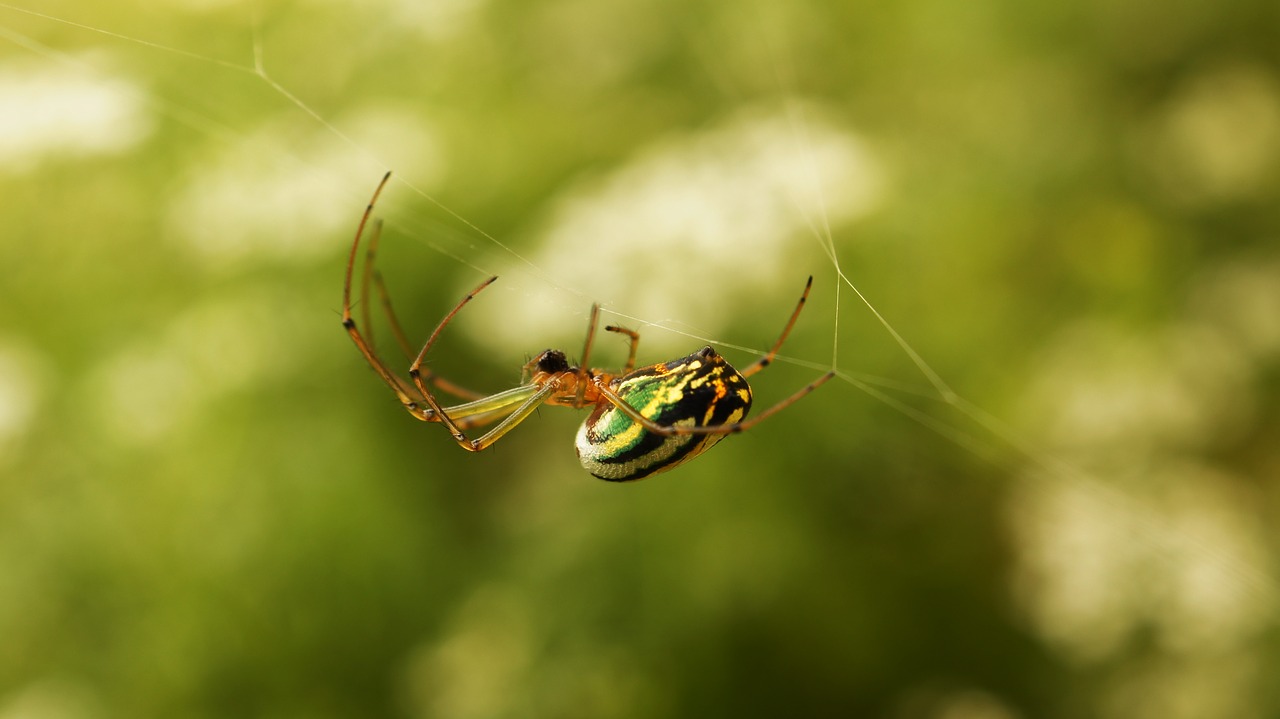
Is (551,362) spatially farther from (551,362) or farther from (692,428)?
(692,428)

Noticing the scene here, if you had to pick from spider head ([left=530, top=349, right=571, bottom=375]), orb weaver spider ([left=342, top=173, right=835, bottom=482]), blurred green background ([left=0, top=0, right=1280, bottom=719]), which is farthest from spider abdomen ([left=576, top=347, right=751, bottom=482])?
blurred green background ([left=0, top=0, right=1280, bottom=719])

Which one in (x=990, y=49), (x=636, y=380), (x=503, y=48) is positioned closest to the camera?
(x=636, y=380)

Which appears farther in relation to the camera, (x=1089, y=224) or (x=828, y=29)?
(x=828, y=29)

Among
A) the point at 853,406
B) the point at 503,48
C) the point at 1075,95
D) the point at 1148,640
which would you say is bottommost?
the point at 1148,640

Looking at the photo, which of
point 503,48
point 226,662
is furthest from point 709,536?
point 503,48

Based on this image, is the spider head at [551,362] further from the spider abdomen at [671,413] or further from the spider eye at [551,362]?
the spider abdomen at [671,413]

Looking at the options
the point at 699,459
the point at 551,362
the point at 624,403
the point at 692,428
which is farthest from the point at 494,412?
the point at 699,459

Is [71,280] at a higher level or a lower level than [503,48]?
lower

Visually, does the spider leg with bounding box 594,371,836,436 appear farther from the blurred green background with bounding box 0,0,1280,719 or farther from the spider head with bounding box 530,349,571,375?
the blurred green background with bounding box 0,0,1280,719

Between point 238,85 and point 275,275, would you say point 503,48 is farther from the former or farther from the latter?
point 275,275
